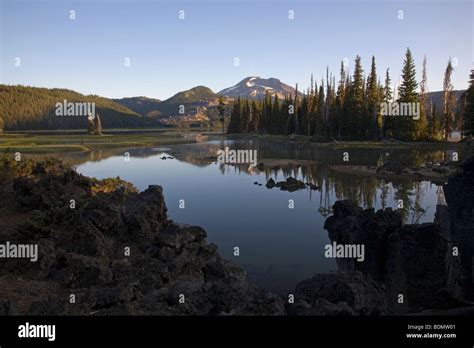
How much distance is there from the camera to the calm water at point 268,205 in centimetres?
1775

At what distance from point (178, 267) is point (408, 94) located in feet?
267

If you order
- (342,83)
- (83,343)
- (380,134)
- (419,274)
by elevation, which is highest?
(342,83)

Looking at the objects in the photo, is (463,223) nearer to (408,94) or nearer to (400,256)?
(400,256)

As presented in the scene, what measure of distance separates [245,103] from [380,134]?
76.3m

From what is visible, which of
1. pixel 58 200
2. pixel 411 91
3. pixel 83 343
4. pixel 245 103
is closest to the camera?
pixel 83 343

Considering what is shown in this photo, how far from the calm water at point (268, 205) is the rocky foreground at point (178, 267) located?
85.1 inches

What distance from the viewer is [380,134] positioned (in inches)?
3346

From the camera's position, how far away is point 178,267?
47.2ft

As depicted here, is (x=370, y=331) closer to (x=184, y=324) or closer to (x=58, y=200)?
(x=184, y=324)

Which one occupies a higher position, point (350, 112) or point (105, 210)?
point (350, 112)

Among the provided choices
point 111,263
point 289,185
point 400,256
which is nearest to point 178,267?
point 111,263

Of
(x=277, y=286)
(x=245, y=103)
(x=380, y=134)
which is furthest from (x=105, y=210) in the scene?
(x=245, y=103)

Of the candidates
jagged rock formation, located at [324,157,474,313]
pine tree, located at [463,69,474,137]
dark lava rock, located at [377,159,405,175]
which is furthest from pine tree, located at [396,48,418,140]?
jagged rock formation, located at [324,157,474,313]

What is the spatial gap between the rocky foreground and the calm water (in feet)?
7.09
